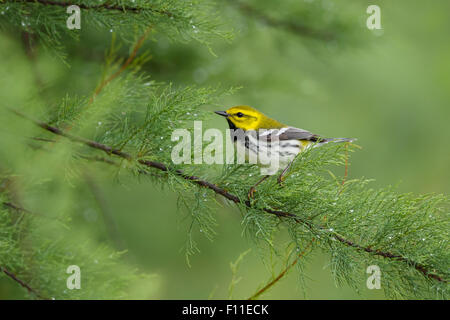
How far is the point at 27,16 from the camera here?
5.77 ft

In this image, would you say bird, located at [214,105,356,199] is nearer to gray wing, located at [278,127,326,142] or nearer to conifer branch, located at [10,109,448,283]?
gray wing, located at [278,127,326,142]

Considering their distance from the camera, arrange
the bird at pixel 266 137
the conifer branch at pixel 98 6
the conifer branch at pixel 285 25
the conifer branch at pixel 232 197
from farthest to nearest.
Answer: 1. the conifer branch at pixel 285 25
2. the bird at pixel 266 137
3. the conifer branch at pixel 98 6
4. the conifer branch at pixel 232 197

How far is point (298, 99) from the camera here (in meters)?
4.92

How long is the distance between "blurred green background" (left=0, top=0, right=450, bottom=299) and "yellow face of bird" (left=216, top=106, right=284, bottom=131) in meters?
0.44

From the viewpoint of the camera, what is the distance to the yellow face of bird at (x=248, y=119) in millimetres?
2465

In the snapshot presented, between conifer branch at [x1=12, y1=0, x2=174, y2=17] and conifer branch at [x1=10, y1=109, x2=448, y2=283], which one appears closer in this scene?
conifer branch at [x1=10, y1=109, x2=448, y2=283]

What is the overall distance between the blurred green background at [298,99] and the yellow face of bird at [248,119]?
17.3 inches

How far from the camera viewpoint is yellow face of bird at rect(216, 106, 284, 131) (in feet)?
8.09

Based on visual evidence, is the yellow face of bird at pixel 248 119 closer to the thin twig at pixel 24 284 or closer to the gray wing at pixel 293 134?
the gray wing at pixel 293 134

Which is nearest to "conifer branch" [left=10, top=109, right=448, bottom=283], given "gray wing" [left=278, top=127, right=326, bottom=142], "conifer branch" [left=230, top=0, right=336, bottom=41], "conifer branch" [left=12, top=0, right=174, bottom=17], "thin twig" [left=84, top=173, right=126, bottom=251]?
"conifer branch" [left=12, top=0, right=174, bottom=17]

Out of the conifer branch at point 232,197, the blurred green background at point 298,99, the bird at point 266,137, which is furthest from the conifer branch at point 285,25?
the conifer branch at point 232,197

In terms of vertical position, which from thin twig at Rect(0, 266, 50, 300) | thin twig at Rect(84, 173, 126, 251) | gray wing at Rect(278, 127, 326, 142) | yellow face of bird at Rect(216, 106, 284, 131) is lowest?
thin twig at Rect(0, 266, 50, 300)

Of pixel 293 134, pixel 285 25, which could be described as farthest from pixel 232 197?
pixel 285 25

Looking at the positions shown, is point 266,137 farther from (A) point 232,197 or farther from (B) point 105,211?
(B) point 105,211
